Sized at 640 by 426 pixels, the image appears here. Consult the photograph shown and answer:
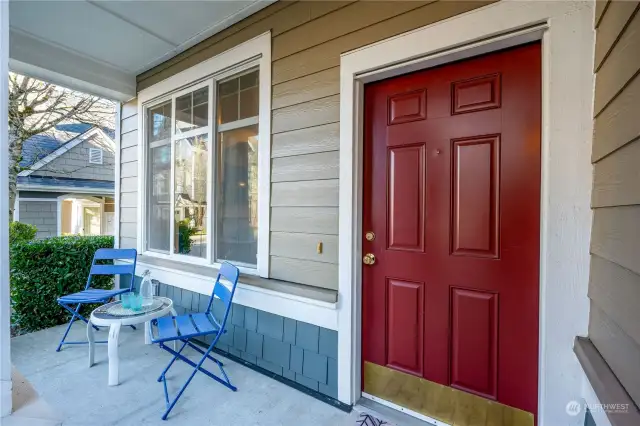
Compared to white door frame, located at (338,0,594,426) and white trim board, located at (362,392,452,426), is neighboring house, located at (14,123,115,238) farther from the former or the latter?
white door frame, located at (338,0,594,426)

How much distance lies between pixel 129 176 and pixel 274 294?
Result: 8.35ft

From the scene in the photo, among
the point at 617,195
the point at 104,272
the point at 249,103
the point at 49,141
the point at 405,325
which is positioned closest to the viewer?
the point at 617,195

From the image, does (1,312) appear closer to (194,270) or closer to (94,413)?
(94,413)

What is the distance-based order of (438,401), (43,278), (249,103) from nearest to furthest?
(438,401) → (249,103) → (43,278)

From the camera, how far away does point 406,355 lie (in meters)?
1.74

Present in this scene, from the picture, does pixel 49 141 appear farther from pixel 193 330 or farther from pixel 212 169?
pixel 193 330

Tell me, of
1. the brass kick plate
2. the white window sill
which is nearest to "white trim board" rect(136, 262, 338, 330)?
the white window sill

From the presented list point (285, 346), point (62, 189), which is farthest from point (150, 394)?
point (62, 189)

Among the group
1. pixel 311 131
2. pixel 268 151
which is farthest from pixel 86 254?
pixel 311 131

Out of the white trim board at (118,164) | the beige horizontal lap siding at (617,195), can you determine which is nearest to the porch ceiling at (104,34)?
the white trim board at (118,164)

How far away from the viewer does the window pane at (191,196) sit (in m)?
2.76

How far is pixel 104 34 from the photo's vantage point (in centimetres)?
258

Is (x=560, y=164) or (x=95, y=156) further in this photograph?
(x=95, y=156)

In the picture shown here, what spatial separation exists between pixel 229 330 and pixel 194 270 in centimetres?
63
